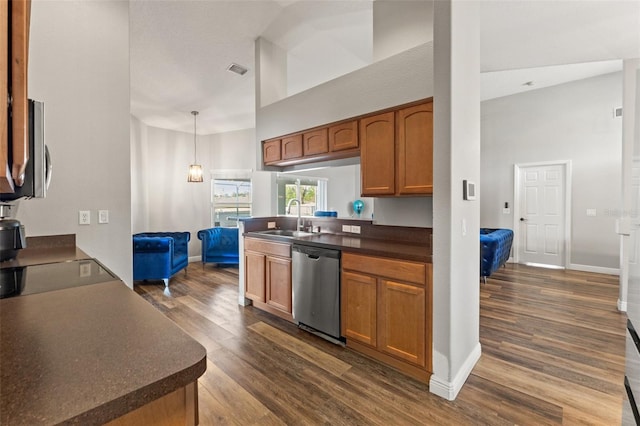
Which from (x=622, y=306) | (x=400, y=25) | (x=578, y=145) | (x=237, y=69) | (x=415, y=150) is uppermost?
(x=237, y=69)

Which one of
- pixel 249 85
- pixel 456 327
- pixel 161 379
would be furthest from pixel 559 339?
pixel 249 85

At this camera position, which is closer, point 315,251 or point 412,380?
point 412,380

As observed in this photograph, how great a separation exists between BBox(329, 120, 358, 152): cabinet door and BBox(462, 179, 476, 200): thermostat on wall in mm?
1079

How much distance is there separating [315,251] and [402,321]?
983 millimetres

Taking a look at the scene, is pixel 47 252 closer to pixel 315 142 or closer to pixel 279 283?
pixel 279 283

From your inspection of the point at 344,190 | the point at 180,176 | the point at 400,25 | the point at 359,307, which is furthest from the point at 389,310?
the point at 180,176

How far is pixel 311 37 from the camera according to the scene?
132 inches

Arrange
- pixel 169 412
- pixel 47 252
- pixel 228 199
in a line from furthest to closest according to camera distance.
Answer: pixel 228 199, pixel 47 252, pixel 169 412

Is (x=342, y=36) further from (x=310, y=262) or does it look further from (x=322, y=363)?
(x=322, y=363)

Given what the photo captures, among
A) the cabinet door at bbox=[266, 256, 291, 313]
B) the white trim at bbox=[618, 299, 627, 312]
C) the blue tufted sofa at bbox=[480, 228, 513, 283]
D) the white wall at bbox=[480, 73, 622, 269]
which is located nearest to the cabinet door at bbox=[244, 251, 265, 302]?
the cabinet door at bbox=[266, 256, 291, 313]

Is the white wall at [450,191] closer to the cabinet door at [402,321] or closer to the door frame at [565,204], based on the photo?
the cabinet door at [402,321]

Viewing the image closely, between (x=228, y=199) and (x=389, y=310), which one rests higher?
(x=228, y=199)

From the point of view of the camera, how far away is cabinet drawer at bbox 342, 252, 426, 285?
2.07 meters

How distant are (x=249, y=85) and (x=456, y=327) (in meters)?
4.33
